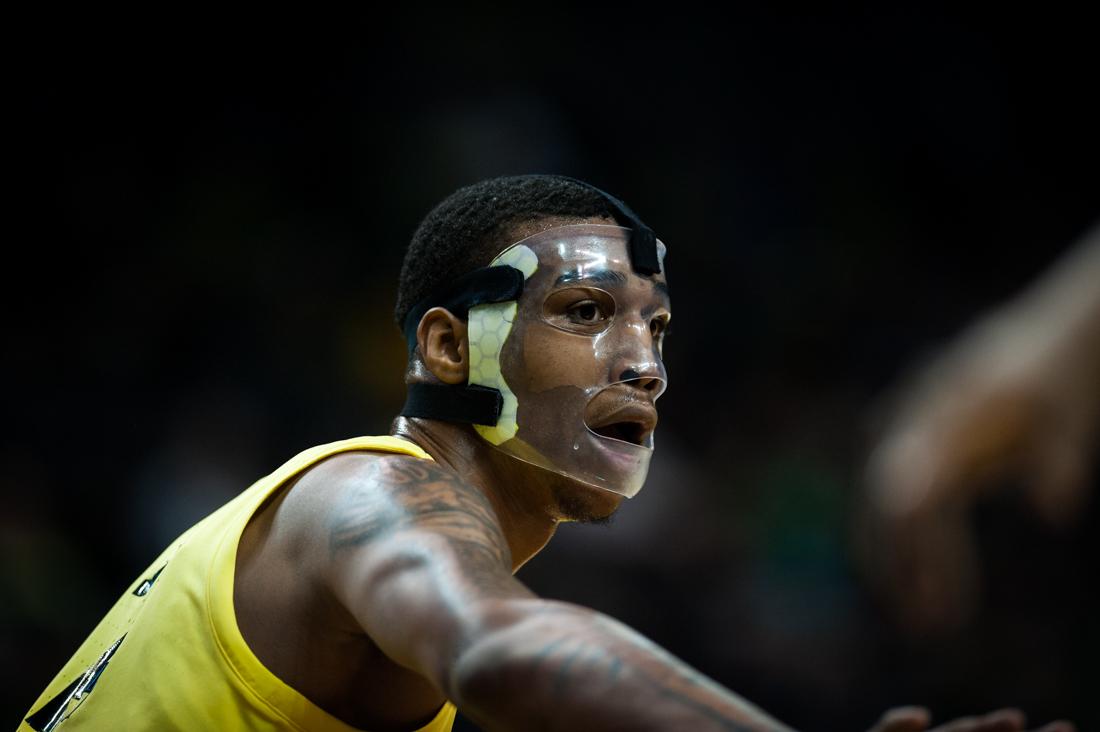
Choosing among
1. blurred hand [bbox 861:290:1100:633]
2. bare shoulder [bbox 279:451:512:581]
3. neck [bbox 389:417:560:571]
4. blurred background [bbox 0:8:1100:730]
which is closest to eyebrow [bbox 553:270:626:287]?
Result: neck [bbox 389:417:560:571]

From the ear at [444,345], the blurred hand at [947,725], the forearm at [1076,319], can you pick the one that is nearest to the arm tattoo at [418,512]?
the blurred hand at [947,725]

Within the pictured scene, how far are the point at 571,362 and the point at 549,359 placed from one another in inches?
2.2

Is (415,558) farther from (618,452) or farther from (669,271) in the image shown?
(669,271)

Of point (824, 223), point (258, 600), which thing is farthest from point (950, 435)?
point (824, 223)

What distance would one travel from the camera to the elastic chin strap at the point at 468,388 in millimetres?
2961

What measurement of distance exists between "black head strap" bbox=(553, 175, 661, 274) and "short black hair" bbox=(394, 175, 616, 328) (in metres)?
0.02

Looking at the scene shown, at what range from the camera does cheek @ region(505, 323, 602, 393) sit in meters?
2.91

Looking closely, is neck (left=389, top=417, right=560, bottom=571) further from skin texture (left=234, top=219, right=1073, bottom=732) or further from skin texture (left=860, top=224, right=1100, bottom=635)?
skin texture (left=860, top=224, right=1100, bottom=635)

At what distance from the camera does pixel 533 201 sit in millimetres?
3090

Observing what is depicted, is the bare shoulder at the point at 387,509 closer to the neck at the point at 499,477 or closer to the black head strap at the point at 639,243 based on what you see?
the neck at the point at 499,477

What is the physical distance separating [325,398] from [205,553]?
15.5ft

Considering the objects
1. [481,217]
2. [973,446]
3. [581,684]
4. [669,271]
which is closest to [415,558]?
[581,684]

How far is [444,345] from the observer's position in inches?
122

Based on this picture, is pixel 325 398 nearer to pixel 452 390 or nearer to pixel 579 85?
pixel 579 85
